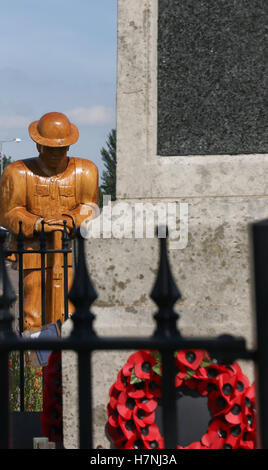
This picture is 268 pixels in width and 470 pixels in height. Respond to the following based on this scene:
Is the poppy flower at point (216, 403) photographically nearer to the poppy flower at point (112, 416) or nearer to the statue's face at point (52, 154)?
the poppy flower at point (112, 416)

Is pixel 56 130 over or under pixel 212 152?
over

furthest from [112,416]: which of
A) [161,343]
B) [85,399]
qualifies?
[161,343]

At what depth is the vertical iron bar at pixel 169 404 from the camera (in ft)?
4.60

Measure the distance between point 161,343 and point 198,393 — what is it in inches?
47.6

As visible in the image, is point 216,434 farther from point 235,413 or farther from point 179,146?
point 179,146

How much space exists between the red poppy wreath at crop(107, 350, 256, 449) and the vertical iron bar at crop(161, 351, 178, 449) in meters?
1.01

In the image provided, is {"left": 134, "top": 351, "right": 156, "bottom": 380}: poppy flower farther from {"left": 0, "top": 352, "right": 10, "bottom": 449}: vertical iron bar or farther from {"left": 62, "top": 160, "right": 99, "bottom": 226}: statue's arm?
{"left": 62, "top": 160, "right": 99, "bottom": 226}: statue's arm

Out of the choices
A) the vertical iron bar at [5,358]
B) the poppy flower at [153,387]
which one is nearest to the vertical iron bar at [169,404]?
the vertical iron bar at [5,358]

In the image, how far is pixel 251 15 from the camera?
2885 millimetres

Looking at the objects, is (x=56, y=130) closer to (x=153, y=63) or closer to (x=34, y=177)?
(x=34, y=177)

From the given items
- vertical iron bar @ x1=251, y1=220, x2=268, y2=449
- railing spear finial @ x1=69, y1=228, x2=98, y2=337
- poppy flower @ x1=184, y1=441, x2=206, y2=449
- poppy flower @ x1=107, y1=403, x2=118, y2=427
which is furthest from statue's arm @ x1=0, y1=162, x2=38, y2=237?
vertical iron bar @ x1=251, y1=220, x2=268, y2=449

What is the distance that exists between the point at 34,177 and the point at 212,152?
4.43m

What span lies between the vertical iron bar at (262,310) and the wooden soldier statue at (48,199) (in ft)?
18.0

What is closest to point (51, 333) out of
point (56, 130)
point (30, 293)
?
point (30, 293)
